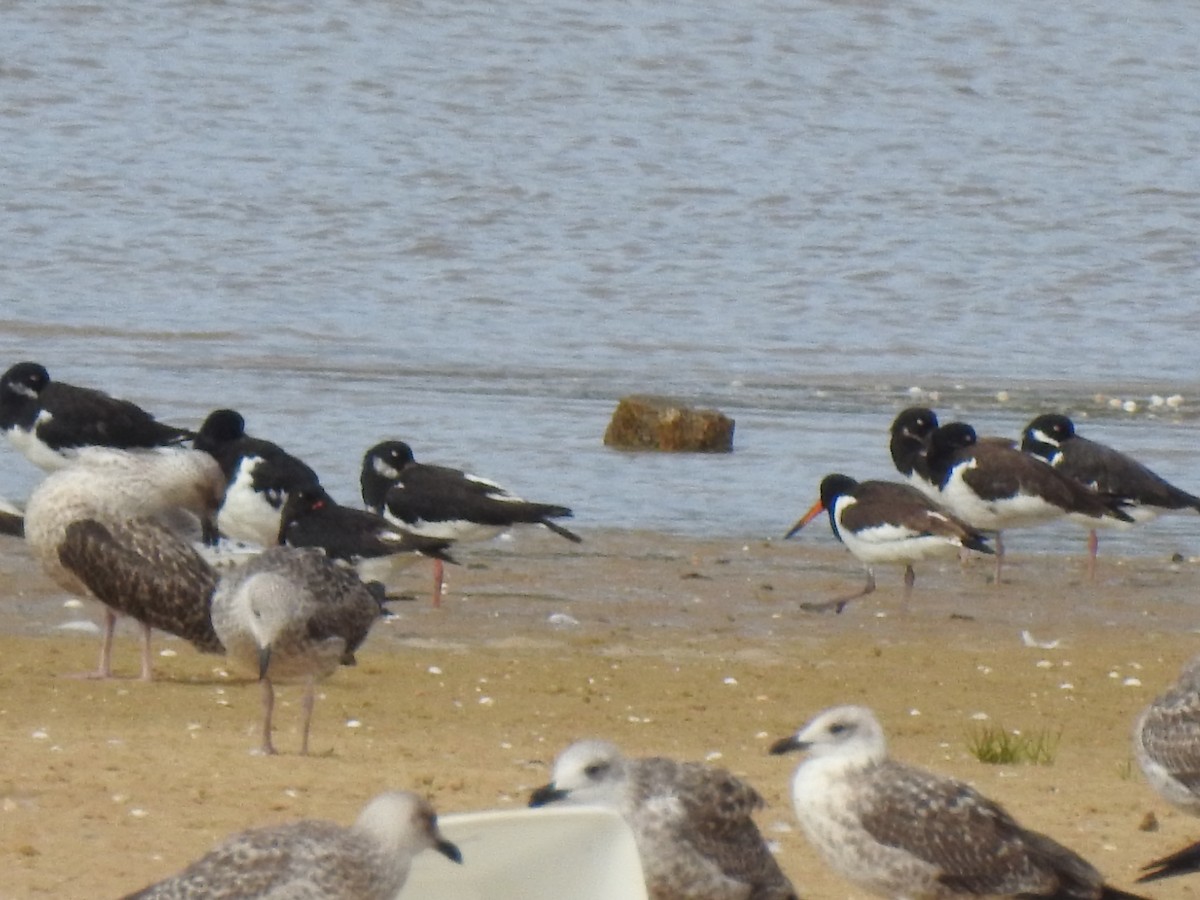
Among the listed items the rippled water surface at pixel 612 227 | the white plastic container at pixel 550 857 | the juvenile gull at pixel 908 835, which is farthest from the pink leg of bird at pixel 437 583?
the white plastic container at pixel 550 857

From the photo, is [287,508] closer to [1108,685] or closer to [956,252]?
[1108,685]

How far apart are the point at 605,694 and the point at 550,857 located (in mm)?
5244

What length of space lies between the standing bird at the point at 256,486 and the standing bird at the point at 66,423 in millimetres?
1212

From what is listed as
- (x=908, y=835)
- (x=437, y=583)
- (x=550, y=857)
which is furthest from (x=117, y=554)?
(x=550, y=857)

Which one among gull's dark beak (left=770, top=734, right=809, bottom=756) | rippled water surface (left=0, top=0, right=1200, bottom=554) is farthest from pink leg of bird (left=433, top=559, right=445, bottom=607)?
gull's dark beak (left=770, top=734, right=809, bottom=756)

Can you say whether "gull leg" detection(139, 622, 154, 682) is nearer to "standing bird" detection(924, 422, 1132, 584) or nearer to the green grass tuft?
the green grass tuft

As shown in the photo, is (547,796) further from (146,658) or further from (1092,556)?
(1092,556)

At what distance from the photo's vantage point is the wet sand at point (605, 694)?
7379 mm

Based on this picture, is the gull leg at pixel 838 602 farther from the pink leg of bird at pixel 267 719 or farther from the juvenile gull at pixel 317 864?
the juvenile gull at pixel 317 864

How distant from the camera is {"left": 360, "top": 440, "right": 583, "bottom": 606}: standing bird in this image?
12.5m

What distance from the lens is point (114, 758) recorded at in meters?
7.99

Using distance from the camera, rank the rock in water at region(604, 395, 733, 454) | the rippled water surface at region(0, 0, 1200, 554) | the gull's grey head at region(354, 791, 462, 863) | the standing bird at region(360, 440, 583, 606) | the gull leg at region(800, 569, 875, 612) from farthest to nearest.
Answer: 1. the rippled water surface at region(0, 0, 1200, 554)
2. the rock in water at region(604, 395, 733, 454)
3. the standing bird at region(360, 440, 583, 606)
4. the gull leg at region(800, 569, 875, 612)
5. the gull's grey head at region(354, 791, 462, 863)

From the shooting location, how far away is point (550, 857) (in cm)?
456

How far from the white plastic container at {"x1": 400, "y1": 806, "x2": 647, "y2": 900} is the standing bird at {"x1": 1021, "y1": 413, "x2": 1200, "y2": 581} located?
28.8 ft
